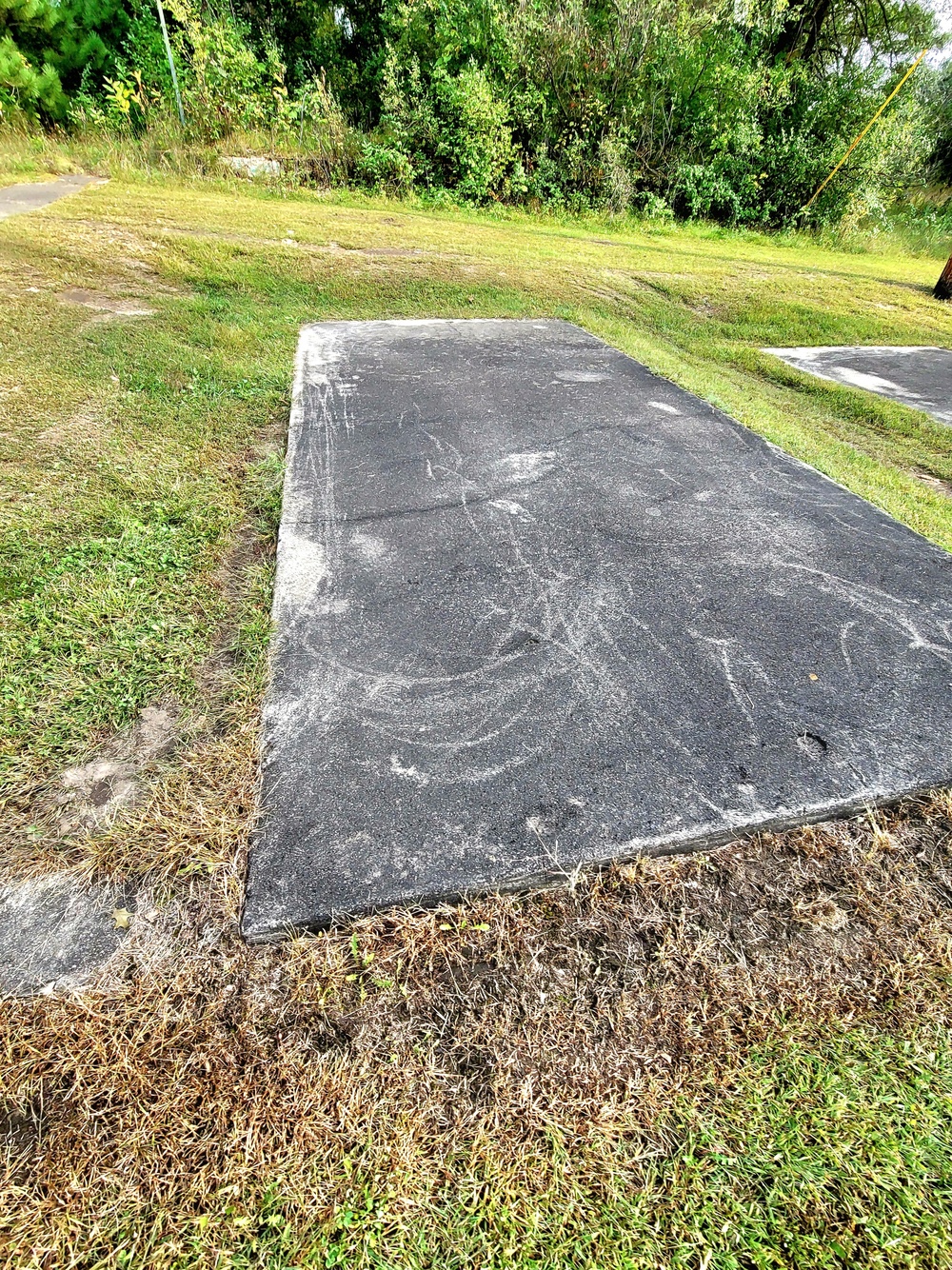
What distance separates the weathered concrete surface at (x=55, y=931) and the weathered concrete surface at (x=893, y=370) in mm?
5588

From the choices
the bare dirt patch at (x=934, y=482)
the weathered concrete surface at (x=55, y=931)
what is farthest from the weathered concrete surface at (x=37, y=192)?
the bare dirt patch at (x=934, y=482)

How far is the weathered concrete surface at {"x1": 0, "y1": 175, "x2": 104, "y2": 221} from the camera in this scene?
242 inches

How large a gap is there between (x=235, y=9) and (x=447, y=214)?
6.98 m

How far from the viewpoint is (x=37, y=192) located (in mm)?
6887

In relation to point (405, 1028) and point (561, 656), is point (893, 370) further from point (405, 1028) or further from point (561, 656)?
point (405, 1028)

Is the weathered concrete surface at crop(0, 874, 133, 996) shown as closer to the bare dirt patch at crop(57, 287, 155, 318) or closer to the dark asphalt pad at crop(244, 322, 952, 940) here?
the dark asphalt pad at crop(244, 322, 952, 940)

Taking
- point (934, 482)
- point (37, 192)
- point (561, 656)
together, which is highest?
point (37, 192)

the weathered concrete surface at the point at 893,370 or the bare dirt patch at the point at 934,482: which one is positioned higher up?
the weathered concrete surface at the point at 893,370

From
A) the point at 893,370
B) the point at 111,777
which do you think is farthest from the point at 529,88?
the point at 111,777

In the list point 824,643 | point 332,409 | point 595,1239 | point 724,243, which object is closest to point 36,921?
point 595,1239

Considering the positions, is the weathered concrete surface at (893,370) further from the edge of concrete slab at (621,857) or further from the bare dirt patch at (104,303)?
the bare dirt patch at (104,303)

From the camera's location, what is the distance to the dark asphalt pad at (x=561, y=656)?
1445mm

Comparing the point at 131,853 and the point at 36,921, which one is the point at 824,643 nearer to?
the point at 131,853

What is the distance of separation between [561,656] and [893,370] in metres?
5.45
